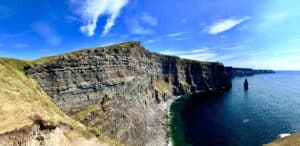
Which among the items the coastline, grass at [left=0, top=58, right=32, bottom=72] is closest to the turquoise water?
the coastline

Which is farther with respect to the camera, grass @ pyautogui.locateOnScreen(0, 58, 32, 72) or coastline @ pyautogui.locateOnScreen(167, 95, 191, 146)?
coastline @ pyautogui.locateOnScreen(167, 95, 191, 146)

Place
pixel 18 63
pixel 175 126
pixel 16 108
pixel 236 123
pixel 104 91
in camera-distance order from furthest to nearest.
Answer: pixel 236 123 → pixel 175 126 → pixel 104 91 → pixel 18 63 → pixel 16 108

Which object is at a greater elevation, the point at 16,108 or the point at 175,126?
the point at 16,108

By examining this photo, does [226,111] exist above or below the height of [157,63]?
below

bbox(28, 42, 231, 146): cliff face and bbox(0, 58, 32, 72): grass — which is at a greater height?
bbox(0, 58, 32, 72): grass

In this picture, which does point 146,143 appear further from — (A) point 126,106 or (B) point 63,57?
(B) point 63,57

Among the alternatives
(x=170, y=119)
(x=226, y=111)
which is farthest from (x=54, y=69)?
(x=226, y=111)

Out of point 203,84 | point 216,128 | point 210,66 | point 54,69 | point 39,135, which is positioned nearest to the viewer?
point 39,135

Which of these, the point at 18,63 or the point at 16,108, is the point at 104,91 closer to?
the point at 18,63

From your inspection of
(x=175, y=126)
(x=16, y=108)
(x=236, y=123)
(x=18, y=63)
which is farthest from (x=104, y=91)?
(x=236, y=123)

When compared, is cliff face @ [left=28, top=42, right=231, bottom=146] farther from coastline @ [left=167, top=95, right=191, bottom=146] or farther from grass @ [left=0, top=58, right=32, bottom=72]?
coastline @ [left=167, top=95, right=191, bottom=146]

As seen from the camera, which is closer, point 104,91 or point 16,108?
point 16,108
